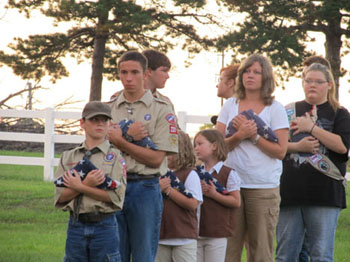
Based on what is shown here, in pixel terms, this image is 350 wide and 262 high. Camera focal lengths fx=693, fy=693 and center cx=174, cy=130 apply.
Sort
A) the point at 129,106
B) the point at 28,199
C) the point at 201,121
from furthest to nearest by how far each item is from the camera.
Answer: the point at 201,121, the point at 28,199, the point at 129,106

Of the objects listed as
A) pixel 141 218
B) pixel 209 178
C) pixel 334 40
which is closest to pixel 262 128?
pixel 209 178

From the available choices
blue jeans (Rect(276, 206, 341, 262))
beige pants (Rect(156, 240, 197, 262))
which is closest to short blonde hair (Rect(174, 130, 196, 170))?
beige pants (Rect(156, 240, 197, 262))

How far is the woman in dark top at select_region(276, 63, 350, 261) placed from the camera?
16.6 ft

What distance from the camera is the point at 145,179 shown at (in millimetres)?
4180

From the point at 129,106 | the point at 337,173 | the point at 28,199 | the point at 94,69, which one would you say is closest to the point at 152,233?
the point at 129,106

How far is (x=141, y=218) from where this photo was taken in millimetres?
4168

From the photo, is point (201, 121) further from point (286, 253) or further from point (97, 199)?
point (97, 199)

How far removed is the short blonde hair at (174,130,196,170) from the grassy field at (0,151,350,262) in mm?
2635

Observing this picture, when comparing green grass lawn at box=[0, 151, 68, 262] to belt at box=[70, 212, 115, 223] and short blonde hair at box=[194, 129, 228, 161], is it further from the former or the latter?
belt at box=[70, 212, 115, 223]

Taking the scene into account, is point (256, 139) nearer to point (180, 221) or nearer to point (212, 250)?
point (180, 221)

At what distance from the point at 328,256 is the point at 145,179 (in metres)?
1.70

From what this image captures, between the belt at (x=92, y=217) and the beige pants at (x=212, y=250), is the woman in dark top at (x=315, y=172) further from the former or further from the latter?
the belt at (x=92, y=217)

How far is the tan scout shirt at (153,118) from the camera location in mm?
4219

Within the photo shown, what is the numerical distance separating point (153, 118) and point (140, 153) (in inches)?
10.1
